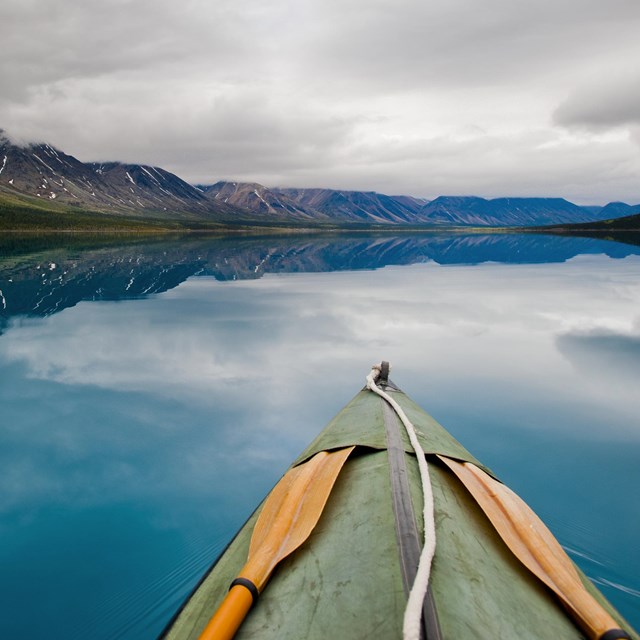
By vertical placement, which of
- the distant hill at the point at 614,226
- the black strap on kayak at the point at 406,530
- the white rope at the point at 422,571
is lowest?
the black strap on kayak at the point at 406,530

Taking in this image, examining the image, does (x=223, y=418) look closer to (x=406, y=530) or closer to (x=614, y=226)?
(x=406, y=530)

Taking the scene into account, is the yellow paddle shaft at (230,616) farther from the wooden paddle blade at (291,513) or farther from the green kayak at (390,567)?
the wooden paddle blade at (291,513)

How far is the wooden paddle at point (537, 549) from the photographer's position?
3.93m

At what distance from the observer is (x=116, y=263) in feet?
191

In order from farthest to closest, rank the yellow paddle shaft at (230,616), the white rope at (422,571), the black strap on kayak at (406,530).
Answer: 1. the yellow paddle shaft at (230,616)
2. the black strap on kayak at (406,530)
3. the white rope at (422,571)

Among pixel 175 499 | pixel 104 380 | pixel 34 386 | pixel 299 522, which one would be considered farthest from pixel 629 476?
pixel 34 386

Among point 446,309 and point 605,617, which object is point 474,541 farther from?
point 446,309

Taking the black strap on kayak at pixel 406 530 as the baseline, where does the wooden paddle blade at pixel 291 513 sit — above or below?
below

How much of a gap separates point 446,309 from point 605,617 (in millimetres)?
26840

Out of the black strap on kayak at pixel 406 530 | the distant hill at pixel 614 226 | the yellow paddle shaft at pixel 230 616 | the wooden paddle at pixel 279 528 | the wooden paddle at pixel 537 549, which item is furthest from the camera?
the distant hill at pixel 614 226

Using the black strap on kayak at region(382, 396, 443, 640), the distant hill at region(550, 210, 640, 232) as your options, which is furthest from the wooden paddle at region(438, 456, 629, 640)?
the distant hill at region(550, 210, 640, 232)

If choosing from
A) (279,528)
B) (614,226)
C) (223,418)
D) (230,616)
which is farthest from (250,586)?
(614,226)

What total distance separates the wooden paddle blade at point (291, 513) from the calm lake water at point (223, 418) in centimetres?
234

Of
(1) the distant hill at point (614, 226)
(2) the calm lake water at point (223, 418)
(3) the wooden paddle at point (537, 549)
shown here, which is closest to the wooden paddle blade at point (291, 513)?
(3) the wooden paddle at point (537, 549)
